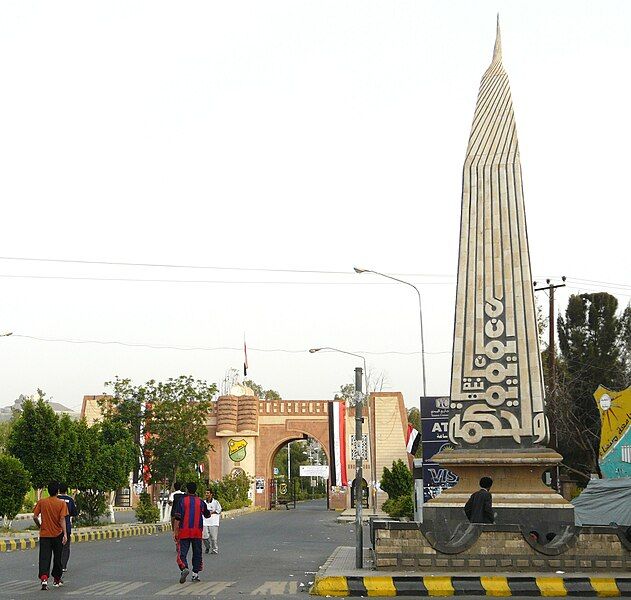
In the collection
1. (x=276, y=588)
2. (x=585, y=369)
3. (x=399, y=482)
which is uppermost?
(x=585, y=369)

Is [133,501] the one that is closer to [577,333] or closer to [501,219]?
[577,333]

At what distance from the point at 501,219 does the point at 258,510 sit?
49.3 m

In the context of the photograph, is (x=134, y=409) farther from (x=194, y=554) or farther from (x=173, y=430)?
(x=194, y=554)

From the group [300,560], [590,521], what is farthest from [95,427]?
[590,521]

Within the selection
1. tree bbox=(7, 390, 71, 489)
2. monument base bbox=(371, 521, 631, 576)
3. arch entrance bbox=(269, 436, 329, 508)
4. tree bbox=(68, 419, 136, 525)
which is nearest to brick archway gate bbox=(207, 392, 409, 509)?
arch entrance bbox=(269, 436, 329, 508)

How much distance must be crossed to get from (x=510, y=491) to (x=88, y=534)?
53.7 feet

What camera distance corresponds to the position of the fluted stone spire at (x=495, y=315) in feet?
57.6

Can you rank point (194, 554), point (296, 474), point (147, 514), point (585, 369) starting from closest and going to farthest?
point (194, 554) < point (147, 514) < point (585, 369) < point (296, 474)

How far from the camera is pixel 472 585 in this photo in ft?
44.9

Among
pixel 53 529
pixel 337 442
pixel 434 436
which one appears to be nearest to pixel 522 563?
pixel 53 529

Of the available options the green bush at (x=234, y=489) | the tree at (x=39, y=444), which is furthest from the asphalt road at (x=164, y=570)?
the green bush at (x=234, y=489)

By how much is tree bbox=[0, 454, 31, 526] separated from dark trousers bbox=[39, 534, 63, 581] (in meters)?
13.3

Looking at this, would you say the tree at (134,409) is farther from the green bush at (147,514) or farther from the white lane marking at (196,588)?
the white lane marking at (196,588)

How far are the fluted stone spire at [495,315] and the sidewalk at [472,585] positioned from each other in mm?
3954
